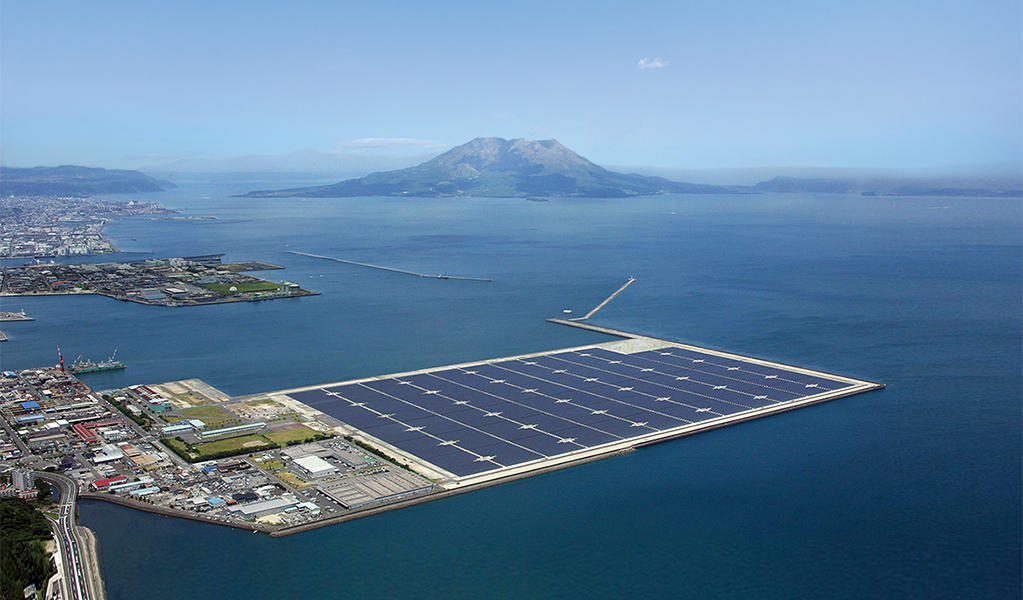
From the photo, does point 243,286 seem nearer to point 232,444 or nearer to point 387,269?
point 387,269

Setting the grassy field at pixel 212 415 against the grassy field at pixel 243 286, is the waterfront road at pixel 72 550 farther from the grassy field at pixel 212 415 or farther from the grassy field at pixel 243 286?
the grassy field at pixel 243 286

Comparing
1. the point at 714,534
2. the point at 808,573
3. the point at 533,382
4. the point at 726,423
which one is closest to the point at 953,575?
the point at 808,573

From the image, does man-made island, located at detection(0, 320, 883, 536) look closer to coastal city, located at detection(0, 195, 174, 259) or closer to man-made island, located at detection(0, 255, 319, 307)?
man-made island, located at detection(0, 255, 319, 307)

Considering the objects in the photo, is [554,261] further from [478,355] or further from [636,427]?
[636,427]

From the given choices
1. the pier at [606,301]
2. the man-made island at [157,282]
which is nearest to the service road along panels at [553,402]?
the pier at [606,301]

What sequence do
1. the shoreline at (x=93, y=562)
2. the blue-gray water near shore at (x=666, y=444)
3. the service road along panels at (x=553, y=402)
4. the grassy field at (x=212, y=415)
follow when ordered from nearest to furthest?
the shoreline at (x=93, y=562), the blue-gray water near shore at (x=666, y=444), the service road along panels at (x=553, y=402), the grassy field at (x=212, y=415)

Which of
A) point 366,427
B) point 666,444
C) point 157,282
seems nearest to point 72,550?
point 366,427
